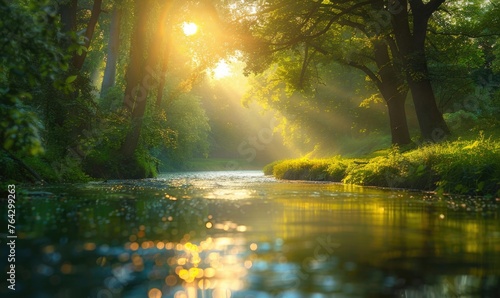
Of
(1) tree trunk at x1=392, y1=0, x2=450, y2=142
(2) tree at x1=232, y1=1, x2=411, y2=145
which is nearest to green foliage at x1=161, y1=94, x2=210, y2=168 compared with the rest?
(2) tree at x1=232, y1=1, x2=411, y2=145

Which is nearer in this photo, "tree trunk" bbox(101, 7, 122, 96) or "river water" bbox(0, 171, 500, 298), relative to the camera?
"river water" bbox(0, 171, 500, 298)

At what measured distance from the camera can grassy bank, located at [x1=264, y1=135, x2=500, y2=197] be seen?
1584cm

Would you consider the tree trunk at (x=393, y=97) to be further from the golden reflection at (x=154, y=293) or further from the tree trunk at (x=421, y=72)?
the golden reflection at (x=154, y=293)

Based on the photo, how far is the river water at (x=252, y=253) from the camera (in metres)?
4.51

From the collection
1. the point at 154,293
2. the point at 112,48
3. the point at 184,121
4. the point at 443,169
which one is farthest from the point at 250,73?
the point at 184,121

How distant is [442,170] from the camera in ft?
57.7

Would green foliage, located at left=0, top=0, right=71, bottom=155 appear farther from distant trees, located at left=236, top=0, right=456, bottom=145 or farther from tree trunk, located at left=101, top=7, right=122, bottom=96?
tree trunk, located at left=101, top=7, right=122, bottom=96

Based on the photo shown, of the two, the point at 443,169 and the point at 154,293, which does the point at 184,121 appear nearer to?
the point at 443,169

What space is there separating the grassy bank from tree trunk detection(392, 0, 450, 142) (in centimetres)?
258

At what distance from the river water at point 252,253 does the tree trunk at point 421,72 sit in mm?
14820

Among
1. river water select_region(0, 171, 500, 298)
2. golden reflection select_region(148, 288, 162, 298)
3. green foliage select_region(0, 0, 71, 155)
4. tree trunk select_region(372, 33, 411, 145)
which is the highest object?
tree trunk select_region(372, 33, 411, 145)

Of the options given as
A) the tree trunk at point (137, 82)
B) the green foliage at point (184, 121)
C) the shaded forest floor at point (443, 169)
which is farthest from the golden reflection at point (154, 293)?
the green foliage at point (184, 121)

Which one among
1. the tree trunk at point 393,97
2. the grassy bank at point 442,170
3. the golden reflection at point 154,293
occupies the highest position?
the tree trunk at point 393,97

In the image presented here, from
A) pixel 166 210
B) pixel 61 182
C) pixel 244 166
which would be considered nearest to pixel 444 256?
pixel 166 210
